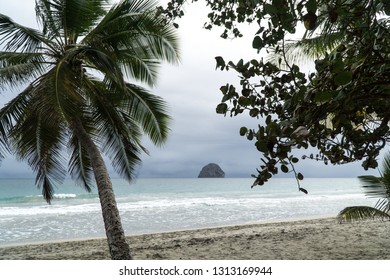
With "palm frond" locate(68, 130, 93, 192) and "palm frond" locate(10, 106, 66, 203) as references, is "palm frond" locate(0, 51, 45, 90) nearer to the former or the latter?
"palm frond" locate(10, 106, 66, 203)

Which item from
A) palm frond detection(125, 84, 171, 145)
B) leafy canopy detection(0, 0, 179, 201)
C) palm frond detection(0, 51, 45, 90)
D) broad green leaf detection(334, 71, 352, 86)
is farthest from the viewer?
palm frond detection(125, 84, 171, 145)

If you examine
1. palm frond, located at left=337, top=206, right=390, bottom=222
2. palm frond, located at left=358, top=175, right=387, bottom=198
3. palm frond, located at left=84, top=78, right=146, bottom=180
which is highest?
palm frond, located at left=84, top=78, right=146, bottom=180

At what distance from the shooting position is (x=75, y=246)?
6992mm

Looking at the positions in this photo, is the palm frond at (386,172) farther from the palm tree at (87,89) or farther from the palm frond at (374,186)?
the palm tree at (87,89)

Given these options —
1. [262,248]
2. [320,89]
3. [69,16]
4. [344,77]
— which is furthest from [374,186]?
[69,16]

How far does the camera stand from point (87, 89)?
4.70 m

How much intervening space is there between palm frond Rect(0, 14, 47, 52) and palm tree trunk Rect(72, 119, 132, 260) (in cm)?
118

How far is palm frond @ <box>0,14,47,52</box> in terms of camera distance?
162 inches

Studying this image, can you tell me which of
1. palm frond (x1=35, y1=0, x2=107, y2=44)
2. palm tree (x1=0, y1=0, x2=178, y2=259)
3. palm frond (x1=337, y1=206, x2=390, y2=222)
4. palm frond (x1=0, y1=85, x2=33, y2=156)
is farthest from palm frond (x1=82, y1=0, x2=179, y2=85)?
palm frond (x1=337, y1=206, x2=390, y2=222)

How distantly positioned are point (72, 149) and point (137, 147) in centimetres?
108

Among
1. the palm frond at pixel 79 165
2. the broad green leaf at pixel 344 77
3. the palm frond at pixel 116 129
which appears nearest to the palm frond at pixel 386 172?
the palm frond at pixel 116 129

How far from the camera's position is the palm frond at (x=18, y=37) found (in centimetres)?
411

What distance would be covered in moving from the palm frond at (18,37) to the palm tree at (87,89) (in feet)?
0.04

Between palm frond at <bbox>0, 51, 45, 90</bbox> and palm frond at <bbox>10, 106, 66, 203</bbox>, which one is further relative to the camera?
palm frond at <bbox>10, 106, 66, 203</bbox>
